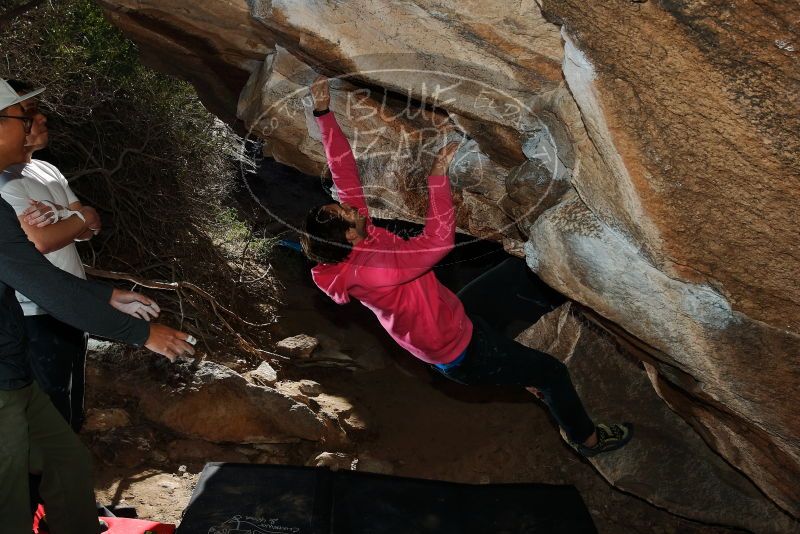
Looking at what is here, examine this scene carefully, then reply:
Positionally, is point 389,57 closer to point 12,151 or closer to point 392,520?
point 12,151

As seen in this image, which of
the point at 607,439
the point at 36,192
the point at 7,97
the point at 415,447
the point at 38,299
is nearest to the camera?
the point at 38,299

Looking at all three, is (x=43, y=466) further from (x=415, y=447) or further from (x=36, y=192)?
(x=415, y=447)

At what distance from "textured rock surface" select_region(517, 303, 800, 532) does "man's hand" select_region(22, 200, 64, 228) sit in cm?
317

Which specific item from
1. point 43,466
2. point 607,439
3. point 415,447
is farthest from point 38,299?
point 415,447

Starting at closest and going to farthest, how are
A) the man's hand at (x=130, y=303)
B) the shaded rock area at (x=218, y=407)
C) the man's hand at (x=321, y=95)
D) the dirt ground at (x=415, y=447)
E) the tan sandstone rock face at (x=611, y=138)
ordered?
the tan sandstone rock face at (x=611, y=138) → the man's hand at (x=130, y=303) → the man's hand at (x=321, y=95) → the dirt ground at (x=415, y=447) → the shaded rock area at (x=218, y=407)

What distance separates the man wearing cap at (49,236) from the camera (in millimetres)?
2434

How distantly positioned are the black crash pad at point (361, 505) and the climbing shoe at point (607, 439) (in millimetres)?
420

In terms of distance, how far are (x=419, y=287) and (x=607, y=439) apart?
1.78 metres

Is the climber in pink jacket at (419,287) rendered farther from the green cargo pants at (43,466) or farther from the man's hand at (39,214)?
the green cargo pants at (43,466)

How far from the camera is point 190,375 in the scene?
14.5ft

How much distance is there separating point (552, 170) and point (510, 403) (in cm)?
279

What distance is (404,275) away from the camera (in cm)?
254

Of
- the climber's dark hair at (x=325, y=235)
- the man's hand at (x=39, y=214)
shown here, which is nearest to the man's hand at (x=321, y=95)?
the climber's dark hair at (x=325, y=235)

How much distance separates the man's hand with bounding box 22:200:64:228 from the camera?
2.43m
